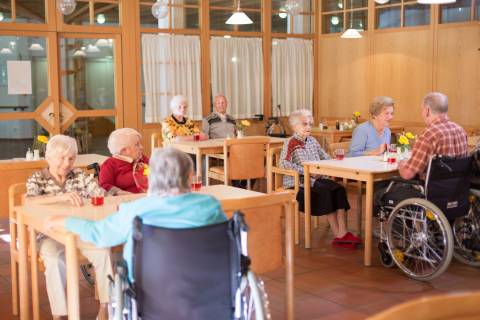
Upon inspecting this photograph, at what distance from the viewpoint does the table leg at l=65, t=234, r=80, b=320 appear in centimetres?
301

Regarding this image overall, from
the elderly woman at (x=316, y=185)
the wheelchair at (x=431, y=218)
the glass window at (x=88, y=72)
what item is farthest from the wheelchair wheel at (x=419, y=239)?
the glass window at (x=88, y=72)

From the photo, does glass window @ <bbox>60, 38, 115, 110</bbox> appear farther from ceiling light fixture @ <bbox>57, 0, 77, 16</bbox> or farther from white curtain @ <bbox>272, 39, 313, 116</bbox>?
white curtain @ <bbox>272, 39, 313, 116</bbox>

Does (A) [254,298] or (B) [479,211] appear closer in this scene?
(A) [254,298]

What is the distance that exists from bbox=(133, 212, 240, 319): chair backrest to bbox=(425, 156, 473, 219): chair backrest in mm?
2451

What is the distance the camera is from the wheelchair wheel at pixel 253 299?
8.43 feet

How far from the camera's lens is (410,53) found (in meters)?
9.43

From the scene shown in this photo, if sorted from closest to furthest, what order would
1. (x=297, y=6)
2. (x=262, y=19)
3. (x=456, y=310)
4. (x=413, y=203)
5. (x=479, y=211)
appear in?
(x=456, y=310) < (x=413, y=203) < (x=479, y=211) < (x=297, y=6) < (x=262, y=19)

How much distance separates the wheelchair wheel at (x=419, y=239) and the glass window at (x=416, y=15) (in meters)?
4.97

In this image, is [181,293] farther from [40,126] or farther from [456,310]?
[40,126]

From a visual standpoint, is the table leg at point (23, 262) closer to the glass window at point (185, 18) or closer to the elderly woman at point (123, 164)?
the elderly woman at point (123, 164)

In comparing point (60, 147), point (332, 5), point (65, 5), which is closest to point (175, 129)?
point (65, 5)

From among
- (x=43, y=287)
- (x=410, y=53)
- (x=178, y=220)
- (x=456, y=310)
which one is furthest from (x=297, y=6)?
(x=456, y=310)

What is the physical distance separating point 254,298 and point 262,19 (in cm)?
812

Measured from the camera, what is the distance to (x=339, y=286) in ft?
15.5
